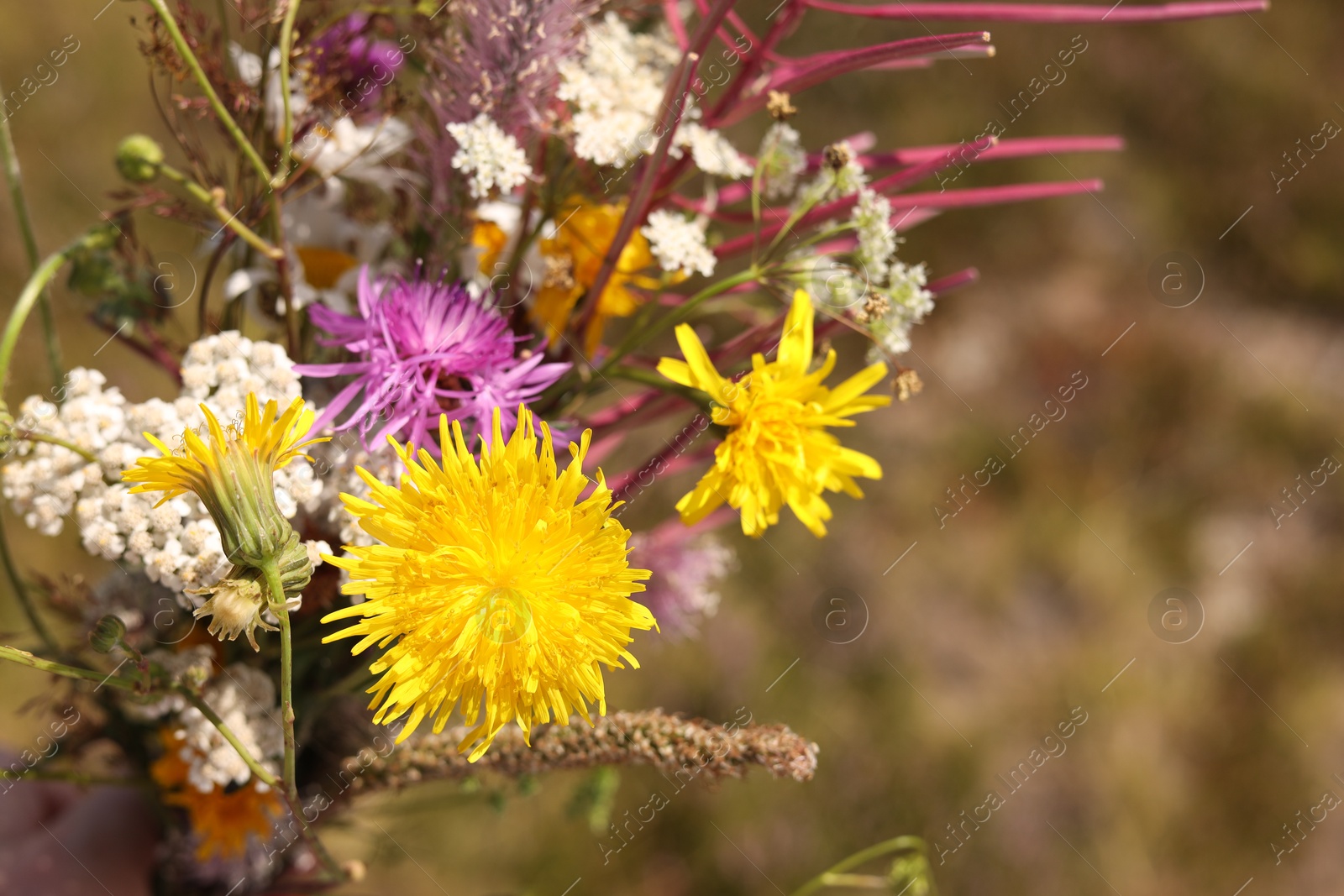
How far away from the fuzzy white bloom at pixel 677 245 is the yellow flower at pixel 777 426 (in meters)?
0.03

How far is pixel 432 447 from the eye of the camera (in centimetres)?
33

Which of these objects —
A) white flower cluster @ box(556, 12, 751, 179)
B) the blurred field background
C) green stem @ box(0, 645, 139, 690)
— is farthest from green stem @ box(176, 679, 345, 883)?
the blurred field background

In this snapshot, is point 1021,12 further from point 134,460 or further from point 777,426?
point 134,460

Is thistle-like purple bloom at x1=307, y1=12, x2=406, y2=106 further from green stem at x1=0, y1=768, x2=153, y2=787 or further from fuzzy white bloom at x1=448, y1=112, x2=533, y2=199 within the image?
green stem at x1=0, y1=768, x2=153, y2=787

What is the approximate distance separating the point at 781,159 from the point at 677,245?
0.07 metres

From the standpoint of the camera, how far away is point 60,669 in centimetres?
29

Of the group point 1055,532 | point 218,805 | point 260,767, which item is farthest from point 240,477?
point 1055,532

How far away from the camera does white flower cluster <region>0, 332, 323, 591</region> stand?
307 mm

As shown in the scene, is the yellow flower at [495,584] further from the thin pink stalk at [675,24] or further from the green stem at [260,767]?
the thin pink stalk at [675,24]

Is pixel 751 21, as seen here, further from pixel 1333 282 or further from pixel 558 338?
pixel 1333 282

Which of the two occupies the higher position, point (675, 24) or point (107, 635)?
point (675, 24)

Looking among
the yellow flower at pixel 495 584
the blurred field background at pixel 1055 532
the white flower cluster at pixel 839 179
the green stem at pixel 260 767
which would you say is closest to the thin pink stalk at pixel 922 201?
the white flower cluster at pixel 839 179

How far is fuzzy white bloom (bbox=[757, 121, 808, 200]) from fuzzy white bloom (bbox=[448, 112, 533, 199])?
4.0 inches

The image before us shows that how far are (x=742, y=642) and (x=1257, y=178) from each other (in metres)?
0.92
